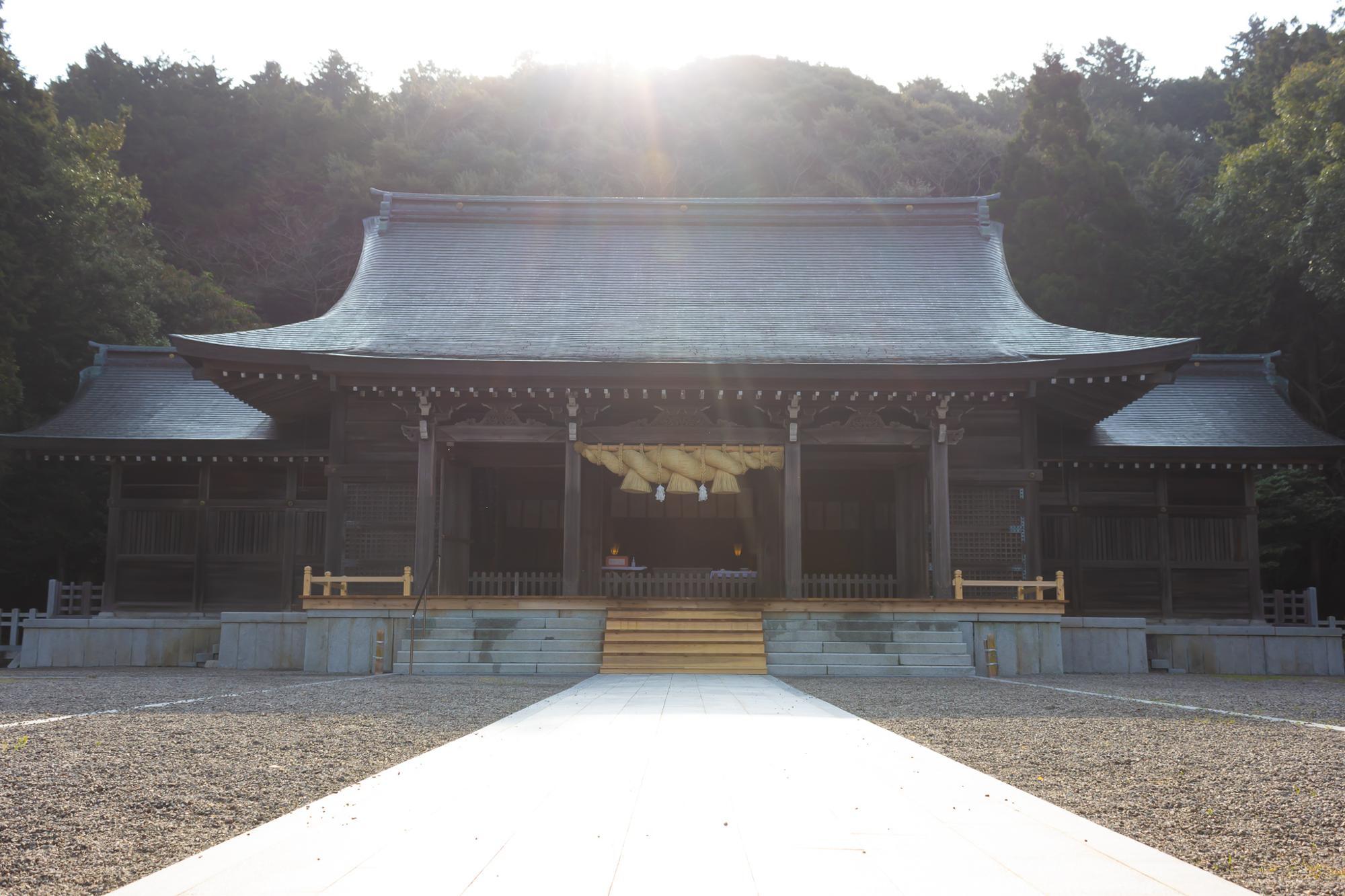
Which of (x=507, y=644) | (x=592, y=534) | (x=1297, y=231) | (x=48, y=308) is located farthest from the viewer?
(x=1297, y=231)

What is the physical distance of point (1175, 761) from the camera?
6.16m

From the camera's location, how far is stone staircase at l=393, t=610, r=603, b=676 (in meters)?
13.6

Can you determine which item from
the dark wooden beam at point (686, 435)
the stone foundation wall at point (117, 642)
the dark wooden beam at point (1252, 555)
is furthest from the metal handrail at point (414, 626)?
the dark wooden beam at point (1252, 555)

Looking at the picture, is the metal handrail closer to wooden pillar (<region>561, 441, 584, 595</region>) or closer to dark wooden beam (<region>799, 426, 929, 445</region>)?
wooden pillar (<region>561, 441, 584, 595</region>)

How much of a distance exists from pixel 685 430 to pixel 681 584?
9.65 ft

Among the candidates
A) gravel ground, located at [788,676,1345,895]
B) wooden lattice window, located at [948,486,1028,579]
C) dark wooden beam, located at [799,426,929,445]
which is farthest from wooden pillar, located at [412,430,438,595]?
wooden lattice window, located at [948,486,1028,579]

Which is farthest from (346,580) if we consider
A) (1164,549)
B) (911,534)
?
(1164,549)

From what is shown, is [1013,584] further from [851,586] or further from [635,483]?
[635,483]

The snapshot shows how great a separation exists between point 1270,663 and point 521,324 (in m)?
13.5

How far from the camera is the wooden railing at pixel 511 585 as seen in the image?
51.0 feet

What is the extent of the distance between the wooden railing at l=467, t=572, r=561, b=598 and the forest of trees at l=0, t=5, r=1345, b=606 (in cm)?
975

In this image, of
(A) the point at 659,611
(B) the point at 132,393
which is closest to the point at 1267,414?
(A) the point at 659,611

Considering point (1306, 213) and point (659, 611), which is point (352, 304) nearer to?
point (659, 611)

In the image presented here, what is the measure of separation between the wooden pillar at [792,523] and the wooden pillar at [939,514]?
80.3 inches
